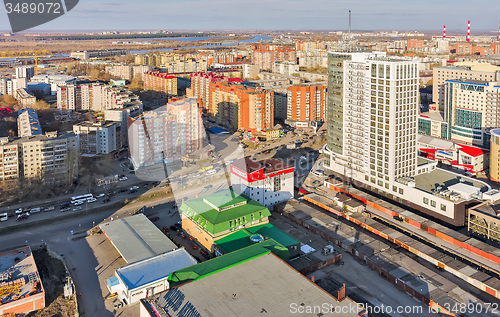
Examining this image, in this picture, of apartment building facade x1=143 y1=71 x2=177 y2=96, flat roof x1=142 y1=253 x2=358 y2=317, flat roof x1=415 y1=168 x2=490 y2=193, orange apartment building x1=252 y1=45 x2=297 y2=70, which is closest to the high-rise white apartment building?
flat roof x1=415 y1=168 x2=490 y2=193

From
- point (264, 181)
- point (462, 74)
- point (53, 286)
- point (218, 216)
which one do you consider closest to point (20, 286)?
point (53, 286)

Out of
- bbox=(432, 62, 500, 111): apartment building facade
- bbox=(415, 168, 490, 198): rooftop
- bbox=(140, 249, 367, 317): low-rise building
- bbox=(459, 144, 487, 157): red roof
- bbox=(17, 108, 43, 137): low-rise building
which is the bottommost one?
bbox=(140, 249, 367, 317): low-rise building

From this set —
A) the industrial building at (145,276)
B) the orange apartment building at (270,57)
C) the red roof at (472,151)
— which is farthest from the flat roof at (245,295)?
the orange apartment building at (270,57)

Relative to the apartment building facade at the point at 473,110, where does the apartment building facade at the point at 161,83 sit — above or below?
above

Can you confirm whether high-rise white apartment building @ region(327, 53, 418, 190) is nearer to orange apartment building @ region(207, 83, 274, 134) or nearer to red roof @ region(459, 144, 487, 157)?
red roof @ region(459, 144, 487, 157)

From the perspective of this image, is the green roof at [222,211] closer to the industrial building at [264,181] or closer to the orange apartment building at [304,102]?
the industrial building at [264,181]
